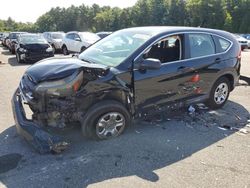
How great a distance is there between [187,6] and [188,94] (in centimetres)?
5844

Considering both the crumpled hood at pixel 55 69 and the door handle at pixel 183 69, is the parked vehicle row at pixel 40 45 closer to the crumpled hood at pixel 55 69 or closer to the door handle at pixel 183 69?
the door handle at pixel 183 69

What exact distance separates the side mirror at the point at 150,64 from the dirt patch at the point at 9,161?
2.24 metres

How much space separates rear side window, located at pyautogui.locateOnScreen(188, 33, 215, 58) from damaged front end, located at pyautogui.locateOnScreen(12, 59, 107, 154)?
1914 mm

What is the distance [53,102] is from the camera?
14.6 ft

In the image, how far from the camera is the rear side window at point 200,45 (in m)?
5.67

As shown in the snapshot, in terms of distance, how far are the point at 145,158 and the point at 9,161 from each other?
1.88 metres

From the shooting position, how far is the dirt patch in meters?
4.08

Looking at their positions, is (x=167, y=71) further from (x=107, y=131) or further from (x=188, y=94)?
(x=107, y=131)

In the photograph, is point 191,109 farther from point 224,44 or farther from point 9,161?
point 9,161

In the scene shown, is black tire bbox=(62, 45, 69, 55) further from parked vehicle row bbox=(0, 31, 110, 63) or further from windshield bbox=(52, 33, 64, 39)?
windshield bbox=(52, 33, 64, 39)

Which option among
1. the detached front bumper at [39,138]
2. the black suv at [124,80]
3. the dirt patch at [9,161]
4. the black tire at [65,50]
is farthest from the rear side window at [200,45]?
the black tire at [65,50]

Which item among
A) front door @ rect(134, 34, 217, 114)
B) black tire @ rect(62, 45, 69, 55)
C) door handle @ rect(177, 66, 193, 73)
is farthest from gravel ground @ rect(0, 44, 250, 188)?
black tire @ rect(62, 45, 69, 55)

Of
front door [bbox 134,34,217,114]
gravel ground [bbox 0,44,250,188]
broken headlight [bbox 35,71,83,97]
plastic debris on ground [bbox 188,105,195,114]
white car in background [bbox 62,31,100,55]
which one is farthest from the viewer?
white car in background [bbox 62,31,100,55]

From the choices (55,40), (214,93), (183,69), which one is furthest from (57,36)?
(183,69)
